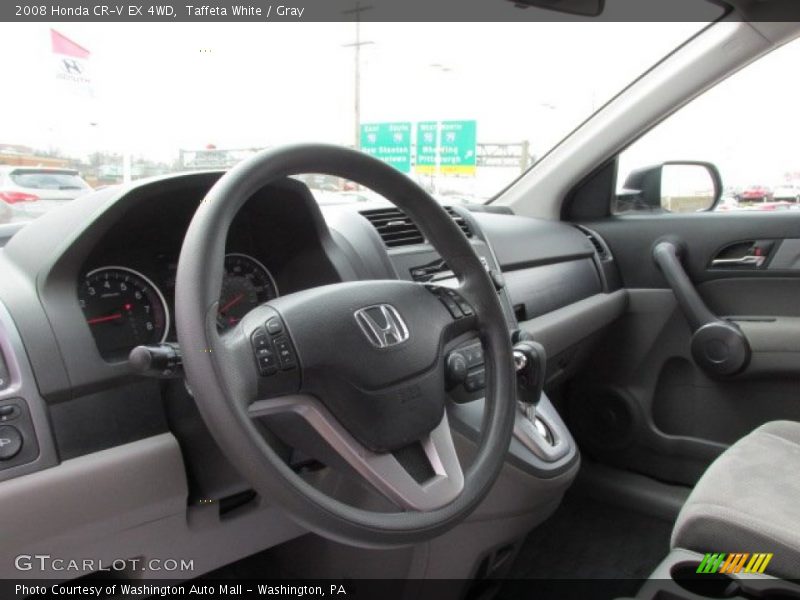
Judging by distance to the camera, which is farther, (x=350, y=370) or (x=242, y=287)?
(x=242, y=287)

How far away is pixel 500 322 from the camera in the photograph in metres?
1.26

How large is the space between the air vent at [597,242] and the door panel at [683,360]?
0.04 meters

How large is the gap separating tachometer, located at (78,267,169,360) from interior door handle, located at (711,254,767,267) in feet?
6.41

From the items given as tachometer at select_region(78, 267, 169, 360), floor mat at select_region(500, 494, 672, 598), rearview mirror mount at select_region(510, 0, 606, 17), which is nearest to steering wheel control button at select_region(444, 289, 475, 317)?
tachometer at select_region(78, 267, 169, 360)

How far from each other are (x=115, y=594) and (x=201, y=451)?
0.37m

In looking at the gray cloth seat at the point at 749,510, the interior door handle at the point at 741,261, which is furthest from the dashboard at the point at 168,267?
the interior door handle at the point at 741,261

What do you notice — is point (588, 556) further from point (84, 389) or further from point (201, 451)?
point (84, 389)

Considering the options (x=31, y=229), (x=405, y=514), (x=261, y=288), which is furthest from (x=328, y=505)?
(x=31, y=229)

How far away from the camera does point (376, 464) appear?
1.04 meters

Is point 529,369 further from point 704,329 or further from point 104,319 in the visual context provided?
point 704,329

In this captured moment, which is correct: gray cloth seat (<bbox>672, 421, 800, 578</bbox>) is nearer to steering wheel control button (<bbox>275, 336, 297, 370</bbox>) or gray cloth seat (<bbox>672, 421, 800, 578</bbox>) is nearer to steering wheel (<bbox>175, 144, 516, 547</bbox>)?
steering wheel (<bbox>175, 144, 516, 547</bbox>)

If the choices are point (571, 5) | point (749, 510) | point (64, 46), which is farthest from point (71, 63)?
Result: point (749, 510)

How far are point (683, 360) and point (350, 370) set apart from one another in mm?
1839

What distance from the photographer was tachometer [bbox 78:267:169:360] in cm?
123
